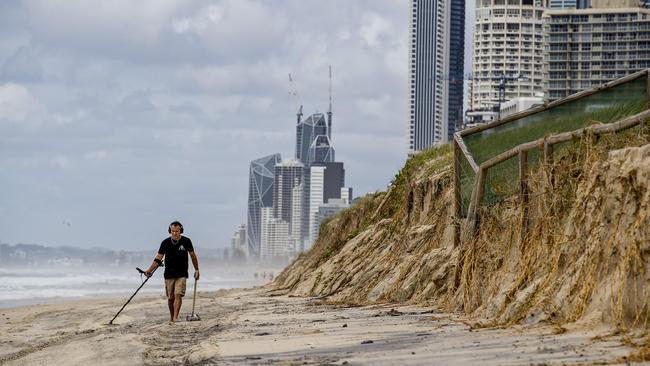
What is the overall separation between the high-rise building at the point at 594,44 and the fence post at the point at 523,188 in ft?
543

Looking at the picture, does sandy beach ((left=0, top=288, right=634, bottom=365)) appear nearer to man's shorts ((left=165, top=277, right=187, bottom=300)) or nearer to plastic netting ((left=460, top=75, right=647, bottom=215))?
man's shorts ((left=165, top=277, right=187, bottom=300))

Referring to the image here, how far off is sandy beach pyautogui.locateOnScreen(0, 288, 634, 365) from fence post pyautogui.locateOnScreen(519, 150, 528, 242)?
1392 millimetres

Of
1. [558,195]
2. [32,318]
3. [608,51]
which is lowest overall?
[32,318]

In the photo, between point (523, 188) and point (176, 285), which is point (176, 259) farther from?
point (523, 188)

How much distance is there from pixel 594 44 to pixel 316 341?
6817 inches

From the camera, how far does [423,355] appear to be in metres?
11.4

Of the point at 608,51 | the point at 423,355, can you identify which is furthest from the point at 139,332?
the point at 608,51

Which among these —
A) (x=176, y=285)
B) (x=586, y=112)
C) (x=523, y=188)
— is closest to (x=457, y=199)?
(x=523, y=188)

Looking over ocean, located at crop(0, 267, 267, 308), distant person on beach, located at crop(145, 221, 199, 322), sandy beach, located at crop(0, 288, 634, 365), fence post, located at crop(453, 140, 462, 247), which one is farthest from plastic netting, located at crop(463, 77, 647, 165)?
ocean, located at crop(0, 267, 267, 308)

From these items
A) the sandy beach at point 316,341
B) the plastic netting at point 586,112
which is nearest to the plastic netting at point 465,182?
the plastic netting at point 586,112

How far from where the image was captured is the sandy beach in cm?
1098

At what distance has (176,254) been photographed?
Answer: 1977 centimetres

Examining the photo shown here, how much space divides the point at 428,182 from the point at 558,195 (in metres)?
9.58

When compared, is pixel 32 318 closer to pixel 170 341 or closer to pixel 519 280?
pixel 170 341
